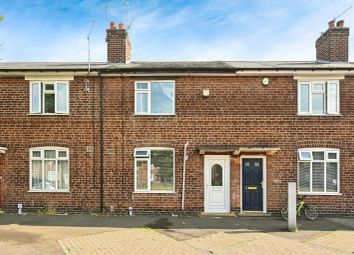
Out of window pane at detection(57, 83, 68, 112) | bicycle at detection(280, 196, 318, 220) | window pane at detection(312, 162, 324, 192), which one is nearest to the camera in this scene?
bicycle at detection(280, 196, 318, 220)

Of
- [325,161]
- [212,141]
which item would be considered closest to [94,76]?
[212,141]

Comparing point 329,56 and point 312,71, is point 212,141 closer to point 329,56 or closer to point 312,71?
point 312,71

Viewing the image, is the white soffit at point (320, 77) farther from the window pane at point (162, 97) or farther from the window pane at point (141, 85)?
the window pane at point (141, 85)

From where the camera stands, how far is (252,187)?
1216cm

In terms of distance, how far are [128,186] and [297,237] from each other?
20.3 feet

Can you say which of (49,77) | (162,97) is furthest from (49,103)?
(162,97)

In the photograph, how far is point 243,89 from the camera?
1223cm

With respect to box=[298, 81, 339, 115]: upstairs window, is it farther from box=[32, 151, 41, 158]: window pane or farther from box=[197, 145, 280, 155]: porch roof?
box=[32, 151, 41, 158]: window pane

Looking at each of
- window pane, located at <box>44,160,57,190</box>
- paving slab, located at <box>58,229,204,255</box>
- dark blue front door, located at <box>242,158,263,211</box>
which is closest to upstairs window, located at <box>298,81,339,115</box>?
dark blue front door, located at <box>242,158,263,211</box>

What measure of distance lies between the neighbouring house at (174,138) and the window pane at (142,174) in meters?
0.04

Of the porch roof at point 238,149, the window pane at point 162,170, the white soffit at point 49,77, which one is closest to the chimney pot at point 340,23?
the porch roof at point 238,149

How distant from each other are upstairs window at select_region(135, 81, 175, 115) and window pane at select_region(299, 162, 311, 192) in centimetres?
553

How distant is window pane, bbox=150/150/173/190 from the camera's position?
39.9ft

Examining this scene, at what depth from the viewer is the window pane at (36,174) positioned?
40.3 feet
